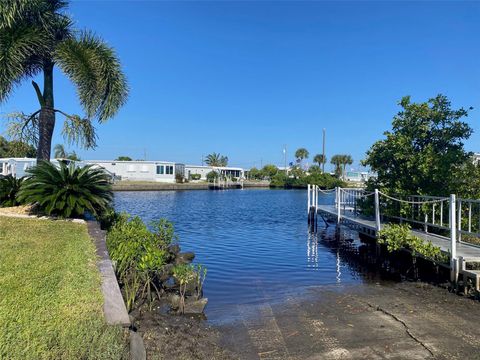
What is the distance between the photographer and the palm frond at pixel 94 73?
1338 cm

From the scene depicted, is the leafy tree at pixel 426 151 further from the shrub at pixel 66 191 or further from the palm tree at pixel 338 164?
the palm tree at pixel 338 164

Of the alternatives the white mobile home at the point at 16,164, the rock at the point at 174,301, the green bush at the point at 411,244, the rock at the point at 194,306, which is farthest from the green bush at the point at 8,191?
the white mobile home at the point at 16,164

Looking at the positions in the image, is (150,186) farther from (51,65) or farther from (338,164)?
(338,164)

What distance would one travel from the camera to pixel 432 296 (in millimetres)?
8266

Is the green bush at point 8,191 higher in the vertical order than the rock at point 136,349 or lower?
higher

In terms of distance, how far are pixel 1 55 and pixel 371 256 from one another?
526 inches

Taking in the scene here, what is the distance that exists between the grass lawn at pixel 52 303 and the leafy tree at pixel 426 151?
1007cm

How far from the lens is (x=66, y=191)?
11.1 meters

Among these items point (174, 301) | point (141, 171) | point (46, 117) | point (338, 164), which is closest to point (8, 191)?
point (46, 117)

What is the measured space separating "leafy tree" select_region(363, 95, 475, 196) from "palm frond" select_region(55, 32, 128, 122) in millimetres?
9631

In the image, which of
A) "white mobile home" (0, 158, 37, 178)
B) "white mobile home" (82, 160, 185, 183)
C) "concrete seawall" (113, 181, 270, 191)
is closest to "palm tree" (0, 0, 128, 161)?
"white mobile home" (0, 158, 37, 178)

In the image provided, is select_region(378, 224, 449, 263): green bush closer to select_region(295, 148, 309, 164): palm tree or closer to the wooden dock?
the wooden dock

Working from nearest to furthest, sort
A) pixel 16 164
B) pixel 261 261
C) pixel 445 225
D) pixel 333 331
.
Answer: pixel 333 331
pixel 445 225
pixel 261 261
pixel 16 164

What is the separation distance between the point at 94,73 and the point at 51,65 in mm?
2024
